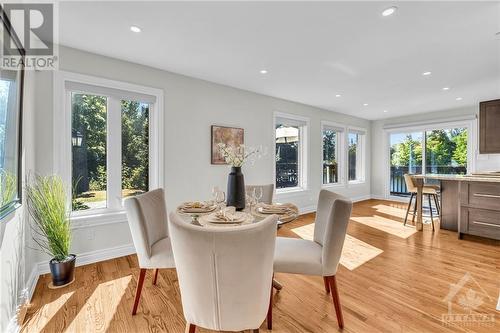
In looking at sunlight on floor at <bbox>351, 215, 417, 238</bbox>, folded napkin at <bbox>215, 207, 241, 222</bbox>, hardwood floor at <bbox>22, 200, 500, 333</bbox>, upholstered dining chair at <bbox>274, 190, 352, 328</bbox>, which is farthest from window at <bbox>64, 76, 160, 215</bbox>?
sunlight on floor at <bbox>351, 215, 417, 238</bbox>

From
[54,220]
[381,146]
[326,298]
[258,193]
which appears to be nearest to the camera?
[326,298]

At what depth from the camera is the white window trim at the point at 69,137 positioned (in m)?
2.58

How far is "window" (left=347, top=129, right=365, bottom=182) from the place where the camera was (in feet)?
22.0

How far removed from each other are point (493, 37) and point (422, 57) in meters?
0.60

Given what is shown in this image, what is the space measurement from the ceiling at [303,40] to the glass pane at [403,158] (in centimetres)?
257

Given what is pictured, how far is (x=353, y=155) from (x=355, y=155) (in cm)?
14

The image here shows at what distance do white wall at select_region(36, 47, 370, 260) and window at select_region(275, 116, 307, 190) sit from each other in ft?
0.77

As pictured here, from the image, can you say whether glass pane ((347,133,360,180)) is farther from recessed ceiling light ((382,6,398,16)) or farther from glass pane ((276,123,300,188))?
recessed ceiling light ((382,6,398,16))

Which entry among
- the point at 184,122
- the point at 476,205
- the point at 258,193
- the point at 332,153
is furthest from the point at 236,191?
the point at 332,153

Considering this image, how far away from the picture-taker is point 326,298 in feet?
6.91

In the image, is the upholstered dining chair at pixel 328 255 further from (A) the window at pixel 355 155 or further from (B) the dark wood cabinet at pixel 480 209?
(A) the window at pixel 355 155

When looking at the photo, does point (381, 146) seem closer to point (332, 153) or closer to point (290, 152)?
point (332, 153)

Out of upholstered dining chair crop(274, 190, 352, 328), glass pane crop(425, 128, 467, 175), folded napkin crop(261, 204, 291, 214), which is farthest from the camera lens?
glass pane crop(425, 128, 467, 175)

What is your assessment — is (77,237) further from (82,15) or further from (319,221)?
(319,221)
